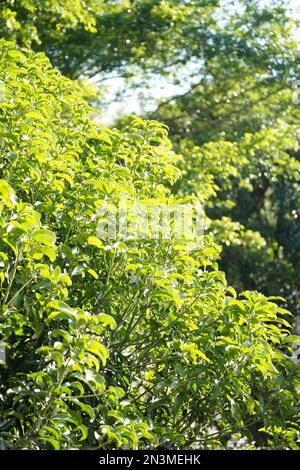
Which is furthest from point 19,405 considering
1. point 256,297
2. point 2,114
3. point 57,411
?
point 2,114

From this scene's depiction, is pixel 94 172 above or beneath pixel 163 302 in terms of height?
above

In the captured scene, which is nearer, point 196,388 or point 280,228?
point 196,388

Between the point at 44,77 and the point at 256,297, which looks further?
the point at 44,77

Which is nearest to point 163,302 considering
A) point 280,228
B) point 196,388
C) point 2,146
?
point 196,388

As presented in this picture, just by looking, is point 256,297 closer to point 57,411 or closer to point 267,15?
point 57,411

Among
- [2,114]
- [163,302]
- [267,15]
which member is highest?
[267,15]

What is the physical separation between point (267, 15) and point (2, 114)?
8.53 meters

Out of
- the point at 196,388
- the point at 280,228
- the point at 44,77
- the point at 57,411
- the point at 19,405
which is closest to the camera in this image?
the point at 57,411

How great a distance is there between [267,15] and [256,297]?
8735mm

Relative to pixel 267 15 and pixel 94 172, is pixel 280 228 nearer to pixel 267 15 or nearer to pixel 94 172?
pixel 267 15

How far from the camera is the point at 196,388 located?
304 centimetres

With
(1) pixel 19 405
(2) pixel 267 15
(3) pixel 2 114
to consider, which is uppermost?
(2) pixel 267 15

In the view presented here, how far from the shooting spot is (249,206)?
46.3 feet

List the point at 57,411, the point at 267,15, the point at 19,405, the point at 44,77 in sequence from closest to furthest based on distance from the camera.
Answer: the point at 57,411 < the point at 19,405 < the point at 44,77 < the point at 267,15
